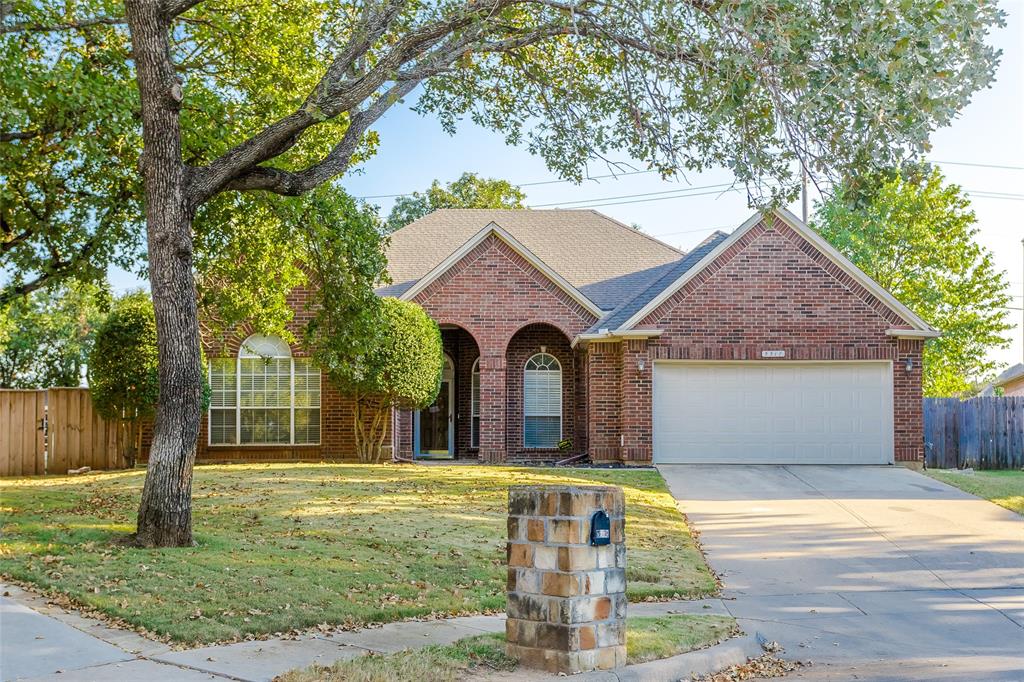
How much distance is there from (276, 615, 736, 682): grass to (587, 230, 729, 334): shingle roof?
13906mm

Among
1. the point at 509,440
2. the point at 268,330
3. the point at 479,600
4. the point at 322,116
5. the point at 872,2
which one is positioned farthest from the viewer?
the point at 509,440

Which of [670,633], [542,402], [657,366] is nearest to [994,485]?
[657,366]

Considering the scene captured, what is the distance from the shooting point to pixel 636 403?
21.7m

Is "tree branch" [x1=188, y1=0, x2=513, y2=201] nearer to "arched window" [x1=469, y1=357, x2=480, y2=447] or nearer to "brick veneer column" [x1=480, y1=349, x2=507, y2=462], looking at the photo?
"brick veneer column" [x1=480, y1=349, x2=507, y2=462]

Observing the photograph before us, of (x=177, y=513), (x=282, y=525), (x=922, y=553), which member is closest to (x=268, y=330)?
(x=282, y=525)

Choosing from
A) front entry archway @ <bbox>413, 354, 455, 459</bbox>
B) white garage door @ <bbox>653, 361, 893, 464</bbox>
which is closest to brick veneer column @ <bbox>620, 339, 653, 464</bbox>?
white garage door @ <bbox>653, 361, 893, 464</bbox>

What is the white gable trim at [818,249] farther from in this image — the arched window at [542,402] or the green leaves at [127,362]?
the green leaves at [127,362]

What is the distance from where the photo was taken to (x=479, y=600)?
30.2 ft

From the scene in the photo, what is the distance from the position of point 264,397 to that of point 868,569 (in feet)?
49.1

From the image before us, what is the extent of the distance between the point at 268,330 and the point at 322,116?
24.7 feet

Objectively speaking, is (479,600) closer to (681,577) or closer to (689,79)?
(681,577)

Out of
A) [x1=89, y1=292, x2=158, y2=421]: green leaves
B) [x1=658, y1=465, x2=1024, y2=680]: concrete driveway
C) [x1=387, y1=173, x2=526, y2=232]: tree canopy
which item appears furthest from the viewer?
[x1=387, y1=173, x2=526, y2=232]: tree canopy

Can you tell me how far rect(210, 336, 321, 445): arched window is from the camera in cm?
2289

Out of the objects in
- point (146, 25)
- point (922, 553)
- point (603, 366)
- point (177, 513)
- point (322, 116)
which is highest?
point (146, 25)
